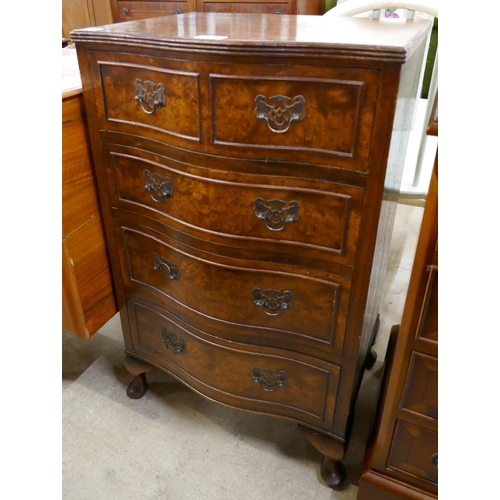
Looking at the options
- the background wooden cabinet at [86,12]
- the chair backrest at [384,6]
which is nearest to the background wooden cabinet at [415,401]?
the chair backrest at [384,6]

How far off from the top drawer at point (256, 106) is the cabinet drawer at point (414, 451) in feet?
1.86

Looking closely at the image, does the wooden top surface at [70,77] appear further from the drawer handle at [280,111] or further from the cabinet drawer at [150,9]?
the cabinet drawer at [150,9]

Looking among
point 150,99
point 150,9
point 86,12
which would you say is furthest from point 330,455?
point 86,12

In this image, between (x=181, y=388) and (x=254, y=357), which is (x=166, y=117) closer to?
(x=254, y=357)

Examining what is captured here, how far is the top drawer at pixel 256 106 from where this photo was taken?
2.40 feet

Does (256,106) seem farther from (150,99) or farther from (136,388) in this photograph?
(136,388)

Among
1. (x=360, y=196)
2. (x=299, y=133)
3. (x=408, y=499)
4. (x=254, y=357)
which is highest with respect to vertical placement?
(x=299, y=133)

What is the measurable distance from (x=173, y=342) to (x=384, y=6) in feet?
3.49

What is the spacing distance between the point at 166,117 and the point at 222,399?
2.33 ft

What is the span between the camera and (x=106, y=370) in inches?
59.8

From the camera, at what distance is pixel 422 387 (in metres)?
0.90

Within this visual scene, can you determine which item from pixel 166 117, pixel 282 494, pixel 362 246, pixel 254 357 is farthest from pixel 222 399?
pixel 166 117

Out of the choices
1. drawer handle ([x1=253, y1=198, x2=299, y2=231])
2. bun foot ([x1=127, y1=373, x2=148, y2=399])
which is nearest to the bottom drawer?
bun foot ([x1=127, y1=373, x2=148, y2=399])

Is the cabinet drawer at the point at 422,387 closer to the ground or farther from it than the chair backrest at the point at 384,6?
closer to the ground
